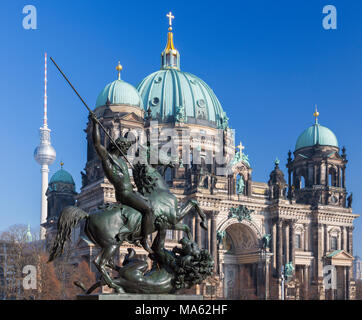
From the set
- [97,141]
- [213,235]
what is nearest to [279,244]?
[213,235]

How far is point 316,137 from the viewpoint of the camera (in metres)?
84.9

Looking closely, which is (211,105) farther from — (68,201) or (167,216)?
(167,216)

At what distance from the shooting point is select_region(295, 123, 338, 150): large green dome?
8450 cm

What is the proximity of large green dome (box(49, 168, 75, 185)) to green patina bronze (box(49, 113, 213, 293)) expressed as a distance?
223 feet

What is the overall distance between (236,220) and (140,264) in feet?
199

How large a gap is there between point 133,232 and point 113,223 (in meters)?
0.62

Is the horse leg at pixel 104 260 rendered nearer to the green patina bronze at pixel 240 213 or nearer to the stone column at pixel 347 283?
the green patina bronze at pixel 240 213

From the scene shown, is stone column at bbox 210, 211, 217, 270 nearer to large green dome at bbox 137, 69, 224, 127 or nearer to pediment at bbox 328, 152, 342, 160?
large green dome at bbox 137, 69, 224, 127

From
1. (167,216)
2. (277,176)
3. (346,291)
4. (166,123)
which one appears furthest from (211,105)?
(167,216)

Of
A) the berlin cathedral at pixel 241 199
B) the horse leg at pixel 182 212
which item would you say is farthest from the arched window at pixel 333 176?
the horse leg at pixel 182 212

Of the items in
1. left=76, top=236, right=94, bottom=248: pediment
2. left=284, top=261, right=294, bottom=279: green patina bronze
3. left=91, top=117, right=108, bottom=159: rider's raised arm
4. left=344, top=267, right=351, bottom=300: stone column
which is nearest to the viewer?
left=91, top=117, right=108, bottom=159: rider's raised arm

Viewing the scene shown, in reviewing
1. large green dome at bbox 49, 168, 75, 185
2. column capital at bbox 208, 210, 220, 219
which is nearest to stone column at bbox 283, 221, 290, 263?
column capital at bbox 208, 210, 220, 219

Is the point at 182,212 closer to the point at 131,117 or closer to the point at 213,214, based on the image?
the point at 213,214

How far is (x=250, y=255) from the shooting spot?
7731cm
